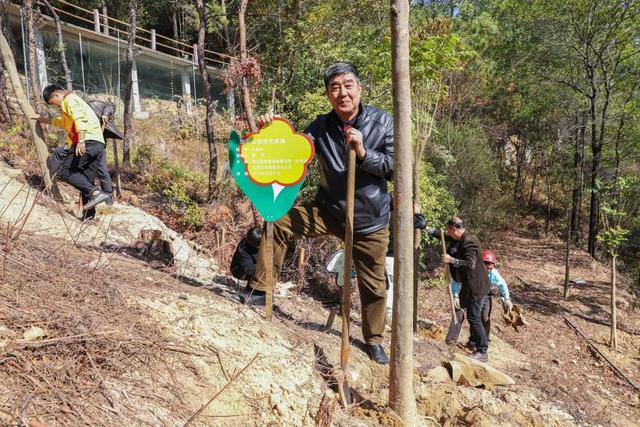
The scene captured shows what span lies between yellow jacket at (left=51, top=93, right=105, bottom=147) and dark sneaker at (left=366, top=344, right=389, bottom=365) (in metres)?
3.95

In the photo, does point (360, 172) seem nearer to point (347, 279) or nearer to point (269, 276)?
point (347, 279)

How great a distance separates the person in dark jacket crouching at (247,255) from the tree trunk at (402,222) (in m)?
1.58

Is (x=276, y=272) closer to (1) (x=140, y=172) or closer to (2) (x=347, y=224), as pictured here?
(2) (x=347, y=224)

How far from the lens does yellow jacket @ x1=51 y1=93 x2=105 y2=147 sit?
16.1ft

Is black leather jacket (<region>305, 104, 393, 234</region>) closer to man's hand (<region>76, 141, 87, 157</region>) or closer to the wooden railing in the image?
man's hand (<region>76, 141, 87, 157</region>)

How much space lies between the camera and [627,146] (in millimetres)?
13766

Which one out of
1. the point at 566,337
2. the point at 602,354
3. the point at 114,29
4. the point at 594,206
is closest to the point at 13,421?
the point at 602,354

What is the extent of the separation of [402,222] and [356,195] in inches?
24.2

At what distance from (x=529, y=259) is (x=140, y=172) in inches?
486

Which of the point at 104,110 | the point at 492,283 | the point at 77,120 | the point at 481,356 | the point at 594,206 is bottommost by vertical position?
the point at 481,356

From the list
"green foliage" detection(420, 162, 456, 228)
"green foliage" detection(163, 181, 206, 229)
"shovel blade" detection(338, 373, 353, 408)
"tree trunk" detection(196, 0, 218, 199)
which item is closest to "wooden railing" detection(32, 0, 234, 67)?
"tree trunk" detection(196, 0, 218, 199)

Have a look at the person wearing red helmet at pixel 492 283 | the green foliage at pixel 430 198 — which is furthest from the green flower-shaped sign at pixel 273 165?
the green foliage at pixel 430 198

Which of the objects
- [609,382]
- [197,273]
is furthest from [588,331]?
[197,273]

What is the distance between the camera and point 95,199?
5.16 m
